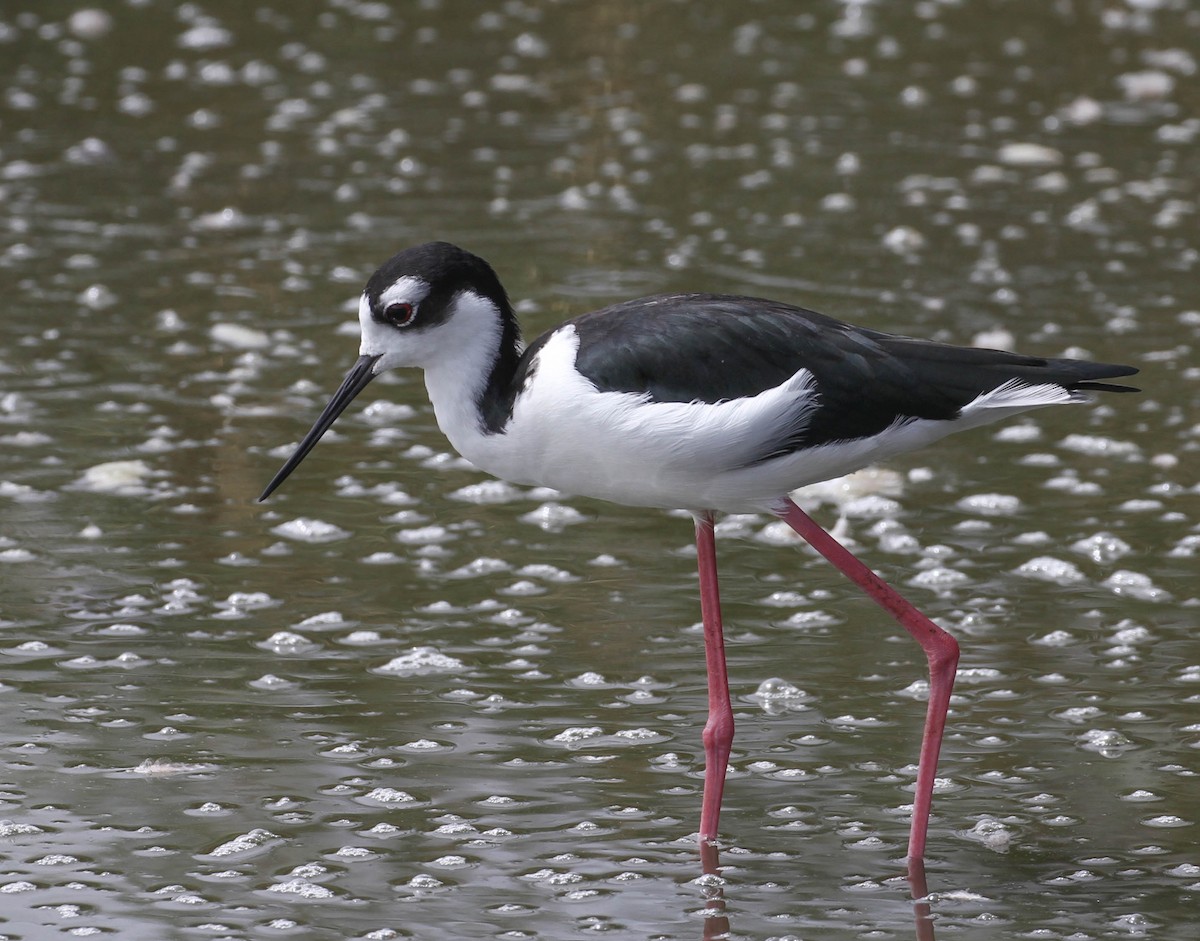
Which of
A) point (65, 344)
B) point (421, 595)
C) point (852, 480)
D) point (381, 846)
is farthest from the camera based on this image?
point (65, 344)

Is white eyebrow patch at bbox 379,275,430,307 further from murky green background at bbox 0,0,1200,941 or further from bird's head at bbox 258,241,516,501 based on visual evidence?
murky green background at bbox 0,0,1200,941

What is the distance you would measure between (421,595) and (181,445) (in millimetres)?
1615

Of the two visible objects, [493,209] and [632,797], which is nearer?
[632,797]

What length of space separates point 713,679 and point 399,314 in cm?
123

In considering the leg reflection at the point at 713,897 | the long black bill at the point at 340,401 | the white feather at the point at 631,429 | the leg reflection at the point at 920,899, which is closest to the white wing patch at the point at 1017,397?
the white feather at the point at 631,429

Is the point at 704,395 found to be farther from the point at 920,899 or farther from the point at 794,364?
the point at 920,899

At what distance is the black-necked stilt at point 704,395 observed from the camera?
4.46m

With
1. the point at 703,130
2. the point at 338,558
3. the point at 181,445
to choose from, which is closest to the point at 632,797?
the point at 338,558

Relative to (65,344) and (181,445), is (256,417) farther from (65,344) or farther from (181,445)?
(65,344)

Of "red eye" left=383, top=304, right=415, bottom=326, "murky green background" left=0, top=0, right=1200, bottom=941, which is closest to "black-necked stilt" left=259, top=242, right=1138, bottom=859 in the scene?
"red eye" left=383, top=304, right=415, bottom=326

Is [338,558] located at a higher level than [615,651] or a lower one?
higher

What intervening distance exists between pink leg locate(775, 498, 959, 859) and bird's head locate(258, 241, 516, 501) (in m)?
0.89

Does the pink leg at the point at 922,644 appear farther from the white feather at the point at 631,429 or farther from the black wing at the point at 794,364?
the black wing at the point at 794,364

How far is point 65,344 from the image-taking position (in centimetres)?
809
